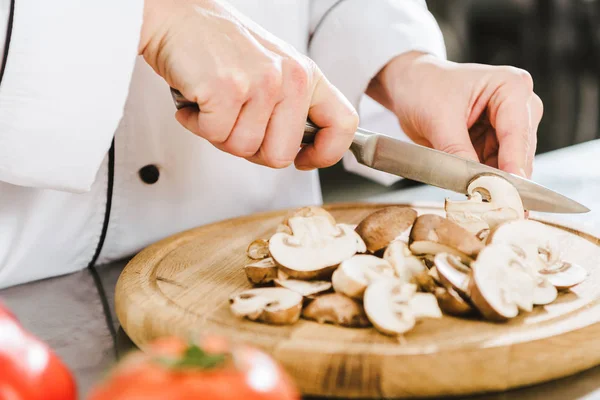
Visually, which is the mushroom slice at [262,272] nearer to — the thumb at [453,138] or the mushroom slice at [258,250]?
the mushroom slice at [258,250]

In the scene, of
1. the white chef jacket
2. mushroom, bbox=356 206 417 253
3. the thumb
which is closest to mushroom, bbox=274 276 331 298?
mushroom, bbox=356 206 417 253

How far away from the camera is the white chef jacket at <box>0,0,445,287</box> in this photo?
31.2 inches

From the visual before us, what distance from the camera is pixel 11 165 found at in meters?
0.83

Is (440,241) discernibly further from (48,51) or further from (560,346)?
(48,51)

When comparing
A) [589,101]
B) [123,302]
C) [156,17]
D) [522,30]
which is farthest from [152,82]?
[589,101]

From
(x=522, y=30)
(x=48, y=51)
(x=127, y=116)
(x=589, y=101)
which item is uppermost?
(x=48, y=51)

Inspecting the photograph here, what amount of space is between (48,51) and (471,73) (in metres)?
0.71

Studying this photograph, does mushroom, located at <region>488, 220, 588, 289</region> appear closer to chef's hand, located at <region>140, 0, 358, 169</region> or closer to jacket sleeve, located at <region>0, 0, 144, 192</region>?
chef's hand, located at <region>140, 0, 358, 169</region>

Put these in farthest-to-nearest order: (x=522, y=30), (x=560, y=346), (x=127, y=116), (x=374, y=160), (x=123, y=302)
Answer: (x=522, y=30) < (x=127, y=116) < (x=374, y=160) < (x=123, y=302) < (x=560, y=346)

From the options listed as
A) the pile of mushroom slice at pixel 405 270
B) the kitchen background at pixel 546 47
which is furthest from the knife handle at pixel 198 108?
the kitchen background at pixel 546 47

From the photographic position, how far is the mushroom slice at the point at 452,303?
720 mm

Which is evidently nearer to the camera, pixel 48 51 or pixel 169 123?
pixel 48 51

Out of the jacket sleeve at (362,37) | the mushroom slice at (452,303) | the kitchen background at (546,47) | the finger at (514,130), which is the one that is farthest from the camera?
the kitchen background at (546,47)

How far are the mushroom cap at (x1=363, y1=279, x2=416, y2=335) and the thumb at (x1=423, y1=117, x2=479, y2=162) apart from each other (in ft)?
1.54
